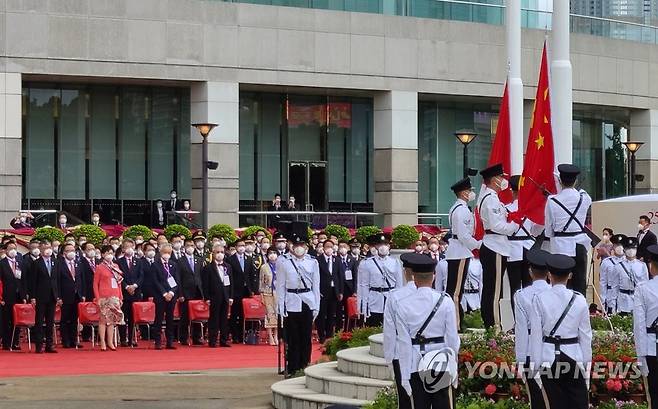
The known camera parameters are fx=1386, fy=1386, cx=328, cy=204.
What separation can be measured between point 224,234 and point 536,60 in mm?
17123

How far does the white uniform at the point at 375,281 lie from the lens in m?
23.2

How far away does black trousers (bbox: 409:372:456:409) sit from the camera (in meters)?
11.1

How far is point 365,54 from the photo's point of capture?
4291 cm

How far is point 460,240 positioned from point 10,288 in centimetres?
1101

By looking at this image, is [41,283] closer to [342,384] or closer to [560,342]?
[342,384]

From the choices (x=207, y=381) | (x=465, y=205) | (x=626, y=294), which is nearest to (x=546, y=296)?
(x=465, y=205)

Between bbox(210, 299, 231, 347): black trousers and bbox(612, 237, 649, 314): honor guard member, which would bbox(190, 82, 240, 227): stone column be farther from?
bbox(612, 237, 649, 314): honor guard member

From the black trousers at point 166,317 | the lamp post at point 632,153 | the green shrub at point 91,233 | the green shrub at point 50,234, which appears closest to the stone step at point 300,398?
the black trousers at point 166,317

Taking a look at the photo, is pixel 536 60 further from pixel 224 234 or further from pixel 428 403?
pixel 428 403

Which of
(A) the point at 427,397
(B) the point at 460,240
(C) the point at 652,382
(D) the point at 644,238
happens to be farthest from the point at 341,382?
(D) the point at 644,238

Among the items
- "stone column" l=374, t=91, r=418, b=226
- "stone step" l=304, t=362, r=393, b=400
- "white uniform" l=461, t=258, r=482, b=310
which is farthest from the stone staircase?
"stone column" l=374, t=91, r=418, b=226

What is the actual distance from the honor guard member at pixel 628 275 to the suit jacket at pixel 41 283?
1014cm

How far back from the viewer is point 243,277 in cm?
2670

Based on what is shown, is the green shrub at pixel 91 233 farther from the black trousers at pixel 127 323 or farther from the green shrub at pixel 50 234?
the black trousers at pixel 127 323
